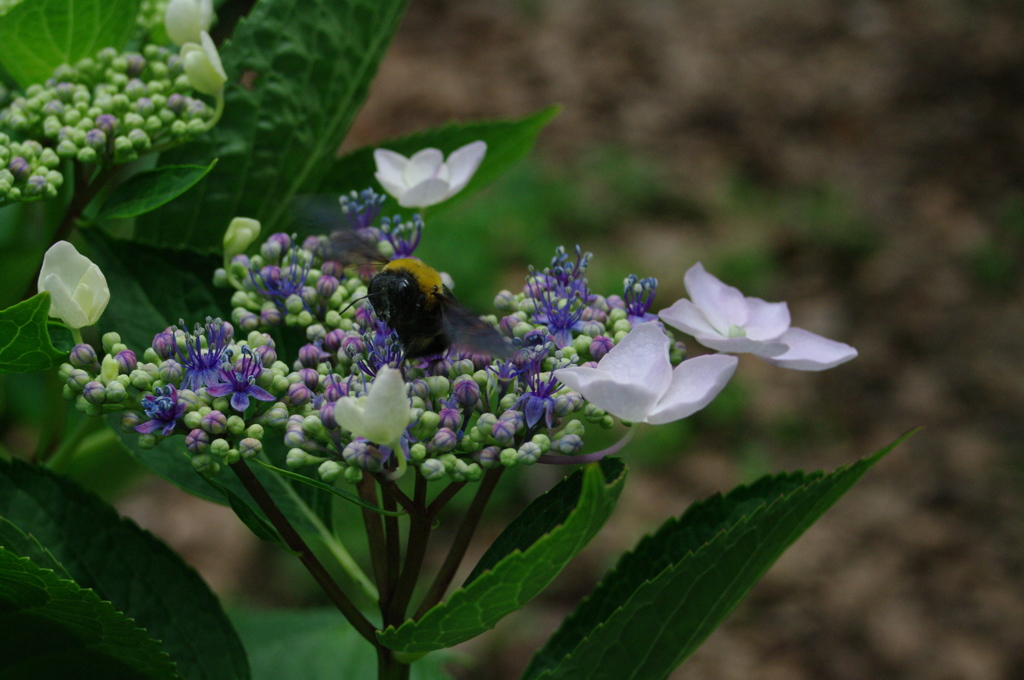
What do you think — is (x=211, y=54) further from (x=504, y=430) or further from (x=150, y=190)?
(x=504, y=430)

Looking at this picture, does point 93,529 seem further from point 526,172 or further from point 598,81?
point 598,81

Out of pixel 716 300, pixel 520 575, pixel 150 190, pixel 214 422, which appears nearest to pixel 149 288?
pixel 150 190

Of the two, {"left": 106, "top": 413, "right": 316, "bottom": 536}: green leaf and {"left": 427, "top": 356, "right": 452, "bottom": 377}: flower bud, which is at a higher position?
Answer: {"left": 427, "top": 356, "right": 452, "bottom": 377}: flower bud

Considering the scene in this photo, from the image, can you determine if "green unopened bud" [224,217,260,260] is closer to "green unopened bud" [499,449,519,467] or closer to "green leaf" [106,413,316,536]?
"green leaf" [106,413,316,536]

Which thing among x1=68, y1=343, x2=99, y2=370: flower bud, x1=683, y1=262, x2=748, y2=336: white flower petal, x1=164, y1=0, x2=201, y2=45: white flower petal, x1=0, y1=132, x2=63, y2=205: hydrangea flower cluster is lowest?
x1=683, y1=262, x2=748, y2=336: white flower petal

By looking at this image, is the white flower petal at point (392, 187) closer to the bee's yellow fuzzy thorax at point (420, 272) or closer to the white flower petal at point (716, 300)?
the bee's yellow fuzzy thorax at point (420, 272)

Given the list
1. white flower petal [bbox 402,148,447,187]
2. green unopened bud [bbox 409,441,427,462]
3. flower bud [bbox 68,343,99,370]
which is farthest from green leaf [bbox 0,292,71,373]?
white flower petal [bbox 402,148,447,187]

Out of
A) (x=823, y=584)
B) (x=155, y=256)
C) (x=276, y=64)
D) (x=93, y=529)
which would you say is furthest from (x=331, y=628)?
(x=823, y=584)
